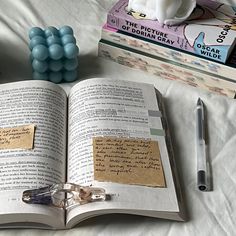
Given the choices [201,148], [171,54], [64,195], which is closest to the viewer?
[64,195]

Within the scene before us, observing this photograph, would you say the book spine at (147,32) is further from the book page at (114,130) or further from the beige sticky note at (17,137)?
the beige sticky note at (17,137)

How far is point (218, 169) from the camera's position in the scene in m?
Result: 0.69

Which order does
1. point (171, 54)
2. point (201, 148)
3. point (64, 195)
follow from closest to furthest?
1. point (64, 195)
2. point (201, 148)
3. point (171, 54)

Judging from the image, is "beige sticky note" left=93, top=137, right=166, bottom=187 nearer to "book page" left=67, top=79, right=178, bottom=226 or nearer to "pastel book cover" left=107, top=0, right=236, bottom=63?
"book page" left=67, top=79, right=178, bottom=226

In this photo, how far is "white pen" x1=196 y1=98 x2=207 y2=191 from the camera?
663 mm

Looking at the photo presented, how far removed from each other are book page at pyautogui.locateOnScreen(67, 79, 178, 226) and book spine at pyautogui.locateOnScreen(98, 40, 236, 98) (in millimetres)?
69

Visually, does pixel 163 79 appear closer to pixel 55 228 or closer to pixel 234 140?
pixel 234 140

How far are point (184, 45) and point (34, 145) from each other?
0.99ft

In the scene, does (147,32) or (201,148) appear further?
(147,32)

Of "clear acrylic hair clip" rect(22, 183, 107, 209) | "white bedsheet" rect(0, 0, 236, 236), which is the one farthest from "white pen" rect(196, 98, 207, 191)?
"clear acrylic hair clip" rect(22, 183, 107, 209)

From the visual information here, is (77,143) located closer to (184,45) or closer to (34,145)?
(34,145)

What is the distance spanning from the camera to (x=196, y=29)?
0.80 metres

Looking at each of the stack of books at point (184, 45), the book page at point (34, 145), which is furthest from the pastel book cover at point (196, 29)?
the book page at point (34, 145)

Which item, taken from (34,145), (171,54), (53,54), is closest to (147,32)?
(171,54)
